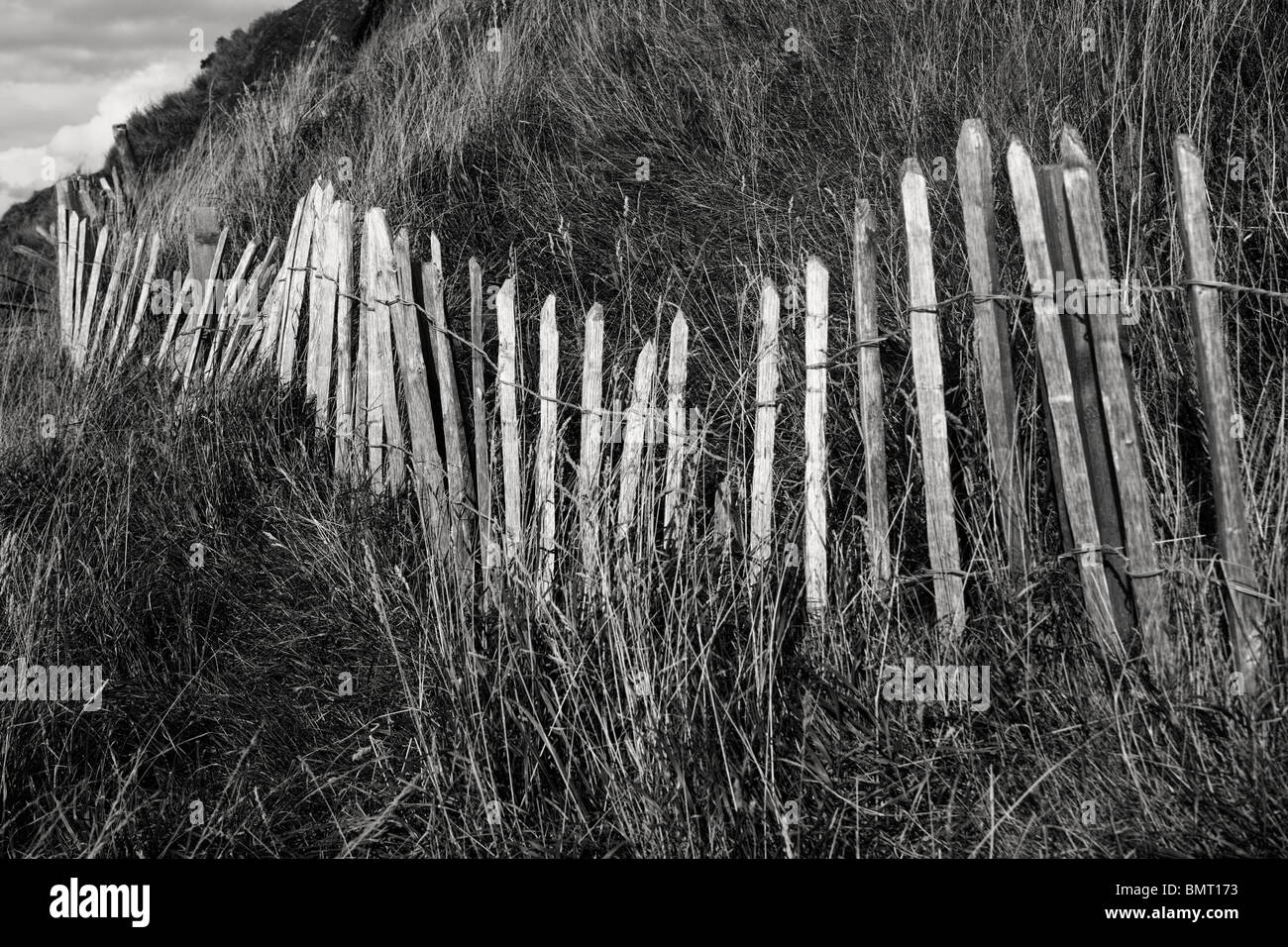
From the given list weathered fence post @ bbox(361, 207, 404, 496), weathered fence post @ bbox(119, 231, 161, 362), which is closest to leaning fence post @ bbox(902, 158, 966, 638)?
weathered fence post @ bbox(361, 207, 404, 496)

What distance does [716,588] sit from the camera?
100 inches

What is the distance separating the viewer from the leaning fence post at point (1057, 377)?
8.32 feet

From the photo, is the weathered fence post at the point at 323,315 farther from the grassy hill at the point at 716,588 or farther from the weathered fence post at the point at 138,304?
the weathered fence post at the point at 138,304

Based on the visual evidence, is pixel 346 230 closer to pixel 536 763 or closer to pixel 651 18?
pixel 536 763

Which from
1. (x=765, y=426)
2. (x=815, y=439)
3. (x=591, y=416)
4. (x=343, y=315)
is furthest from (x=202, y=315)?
(x=815, y=439)

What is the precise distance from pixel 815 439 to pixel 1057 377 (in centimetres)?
64

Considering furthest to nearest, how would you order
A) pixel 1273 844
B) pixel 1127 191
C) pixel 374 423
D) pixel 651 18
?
pixel 651 18 < pixel 374 423 < pixel 1127 191 < pixel 1273 844

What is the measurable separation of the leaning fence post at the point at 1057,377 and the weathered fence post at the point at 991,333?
0.08 m

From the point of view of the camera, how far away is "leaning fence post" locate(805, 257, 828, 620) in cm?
278

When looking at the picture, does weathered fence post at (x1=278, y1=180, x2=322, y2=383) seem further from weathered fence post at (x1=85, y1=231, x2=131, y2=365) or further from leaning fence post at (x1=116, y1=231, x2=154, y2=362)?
weathered fence post at (x1=85, y1=231, x2=131, y2=365)

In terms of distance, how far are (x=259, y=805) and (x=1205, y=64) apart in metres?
3.93

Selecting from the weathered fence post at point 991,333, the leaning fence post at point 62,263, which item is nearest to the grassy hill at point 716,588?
the weathered fence post at point 991,333

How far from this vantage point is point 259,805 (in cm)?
248

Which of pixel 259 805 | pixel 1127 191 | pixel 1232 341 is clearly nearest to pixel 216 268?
pixel 259 805
